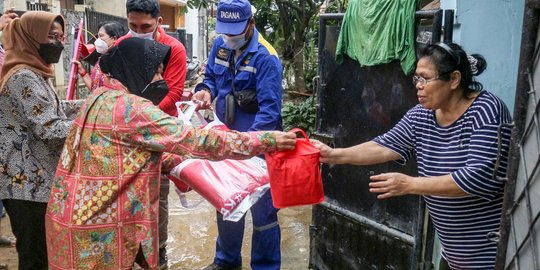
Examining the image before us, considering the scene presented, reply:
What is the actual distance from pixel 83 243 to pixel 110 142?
48 centimetres

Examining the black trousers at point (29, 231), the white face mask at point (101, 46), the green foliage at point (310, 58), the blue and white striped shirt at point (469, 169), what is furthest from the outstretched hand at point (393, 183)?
the green foliage at point (310, 58)

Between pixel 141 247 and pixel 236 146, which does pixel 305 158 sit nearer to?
pixel 236 146

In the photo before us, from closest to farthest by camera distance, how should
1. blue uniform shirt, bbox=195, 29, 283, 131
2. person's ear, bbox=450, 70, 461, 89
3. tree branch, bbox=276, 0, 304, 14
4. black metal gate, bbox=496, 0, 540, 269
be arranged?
black metal gate, bbox=496, 0, 540, 269, person's ear, bbox=450, 70, 461, 89, blue uniform shirt, bbox=195, 29, 283, 131, tree branch, bbox=276, 0, 304, 14

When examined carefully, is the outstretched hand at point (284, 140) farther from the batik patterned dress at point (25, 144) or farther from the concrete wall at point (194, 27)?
the concrete wall at point (194, 27)

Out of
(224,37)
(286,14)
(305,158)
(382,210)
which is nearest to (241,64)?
(224,37)

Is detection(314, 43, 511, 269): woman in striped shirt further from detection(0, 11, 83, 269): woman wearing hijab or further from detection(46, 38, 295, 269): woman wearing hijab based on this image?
detection(0, 11, 83, 269): woman wearing hijab

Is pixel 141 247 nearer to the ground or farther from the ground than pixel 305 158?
nearer to the ground

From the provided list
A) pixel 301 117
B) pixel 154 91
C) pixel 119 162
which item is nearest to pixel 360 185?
pixel 154 91

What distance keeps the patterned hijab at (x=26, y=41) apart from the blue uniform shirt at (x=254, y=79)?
4.05 ft

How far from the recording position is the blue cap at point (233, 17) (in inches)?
131

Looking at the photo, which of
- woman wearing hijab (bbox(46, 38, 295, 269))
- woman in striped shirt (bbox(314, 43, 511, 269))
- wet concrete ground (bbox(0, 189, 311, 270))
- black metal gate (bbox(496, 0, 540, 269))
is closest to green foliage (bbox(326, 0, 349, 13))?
wet concrete ground (bbox(0, 189, 311, 270))

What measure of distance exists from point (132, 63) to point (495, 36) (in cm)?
193

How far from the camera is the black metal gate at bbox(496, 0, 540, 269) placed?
142 cm

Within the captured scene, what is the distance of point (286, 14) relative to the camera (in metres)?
9.81
